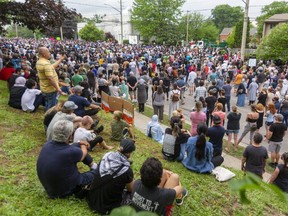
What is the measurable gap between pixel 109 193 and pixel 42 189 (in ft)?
4.26

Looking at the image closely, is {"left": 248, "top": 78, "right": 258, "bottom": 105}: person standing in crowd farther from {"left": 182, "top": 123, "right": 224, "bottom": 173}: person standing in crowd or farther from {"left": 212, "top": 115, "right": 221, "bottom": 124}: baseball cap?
{"left": 182, "top": 123, "right": 224, "bottom": 173}: person standing in crowd

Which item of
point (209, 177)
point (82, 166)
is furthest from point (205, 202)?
point (82, 166)

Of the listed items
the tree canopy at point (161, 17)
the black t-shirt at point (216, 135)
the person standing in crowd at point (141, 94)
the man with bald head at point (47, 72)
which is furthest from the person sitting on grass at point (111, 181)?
the tree canopy at point (161, 17)

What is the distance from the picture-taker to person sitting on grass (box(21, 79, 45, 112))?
804 centimetres

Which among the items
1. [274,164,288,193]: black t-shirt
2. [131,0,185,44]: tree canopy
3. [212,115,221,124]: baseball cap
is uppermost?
[131,0,185,44]: tree canopy

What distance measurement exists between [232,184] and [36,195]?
4249 millimetres

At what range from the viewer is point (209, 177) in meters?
5.95

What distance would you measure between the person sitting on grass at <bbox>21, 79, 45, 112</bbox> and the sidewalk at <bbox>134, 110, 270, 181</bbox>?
3.47 metres

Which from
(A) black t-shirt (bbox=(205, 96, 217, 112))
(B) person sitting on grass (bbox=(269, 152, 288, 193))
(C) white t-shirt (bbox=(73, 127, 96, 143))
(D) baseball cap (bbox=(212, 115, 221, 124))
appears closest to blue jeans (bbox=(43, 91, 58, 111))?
(C) white t-shirt (bbox=(73, 127, 96, 143))

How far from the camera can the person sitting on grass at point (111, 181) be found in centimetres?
371

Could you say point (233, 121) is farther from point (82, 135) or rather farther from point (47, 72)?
point (47, 72)

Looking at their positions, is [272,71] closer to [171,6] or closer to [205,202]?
[205,202]

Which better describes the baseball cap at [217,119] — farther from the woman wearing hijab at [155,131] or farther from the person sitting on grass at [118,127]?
the person sitting on grass at [118,127]

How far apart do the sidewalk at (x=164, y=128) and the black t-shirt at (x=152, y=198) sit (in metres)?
3.87
